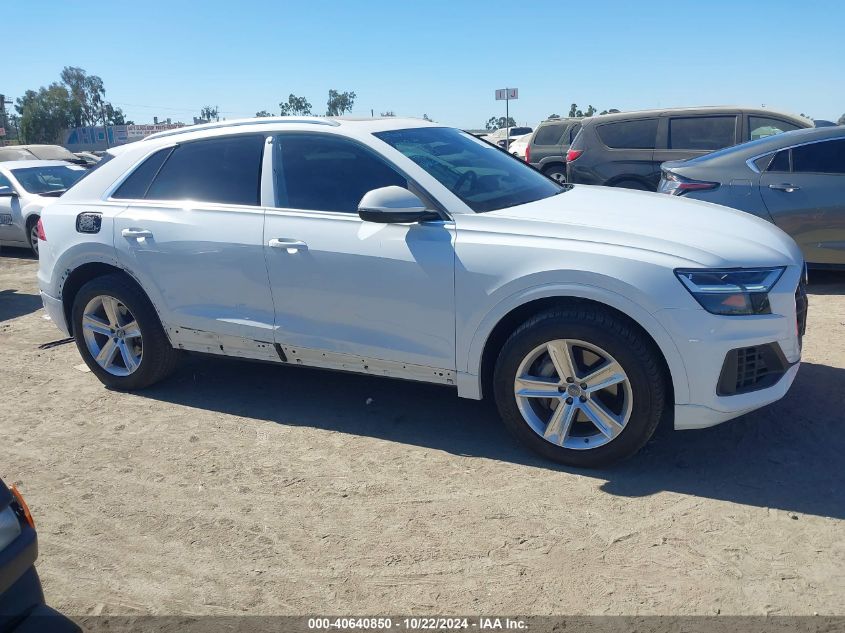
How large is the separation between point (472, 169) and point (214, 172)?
1.65 m

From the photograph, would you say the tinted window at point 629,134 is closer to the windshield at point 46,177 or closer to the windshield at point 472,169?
the windshield at point 472,169

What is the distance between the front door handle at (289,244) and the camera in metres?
4.15

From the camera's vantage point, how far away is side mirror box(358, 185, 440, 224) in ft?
12.4

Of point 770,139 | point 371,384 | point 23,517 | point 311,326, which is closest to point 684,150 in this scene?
point 770,139

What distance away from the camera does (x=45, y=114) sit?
84.9 m

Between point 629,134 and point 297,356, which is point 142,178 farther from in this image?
point 629,134

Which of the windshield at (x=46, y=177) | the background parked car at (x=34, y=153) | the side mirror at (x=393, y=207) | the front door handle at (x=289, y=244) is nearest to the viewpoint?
the side mirror at (x=393, y=207)

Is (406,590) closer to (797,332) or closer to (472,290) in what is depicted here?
(472,290)

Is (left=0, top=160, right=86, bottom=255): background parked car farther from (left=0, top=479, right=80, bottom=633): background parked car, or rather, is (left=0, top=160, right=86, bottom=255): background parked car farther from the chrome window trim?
(left=0, top=479, right=80, bottom=633): background parked car

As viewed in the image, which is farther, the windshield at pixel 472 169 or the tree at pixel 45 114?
the tree at pixel 45 114

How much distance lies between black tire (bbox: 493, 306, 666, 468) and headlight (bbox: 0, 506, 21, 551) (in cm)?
226

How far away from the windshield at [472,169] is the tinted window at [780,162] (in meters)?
3.25

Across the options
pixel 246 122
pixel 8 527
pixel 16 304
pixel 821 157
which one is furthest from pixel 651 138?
pixel 8 527

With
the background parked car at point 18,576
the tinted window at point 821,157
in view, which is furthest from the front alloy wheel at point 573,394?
the tinted window at point 821,157
